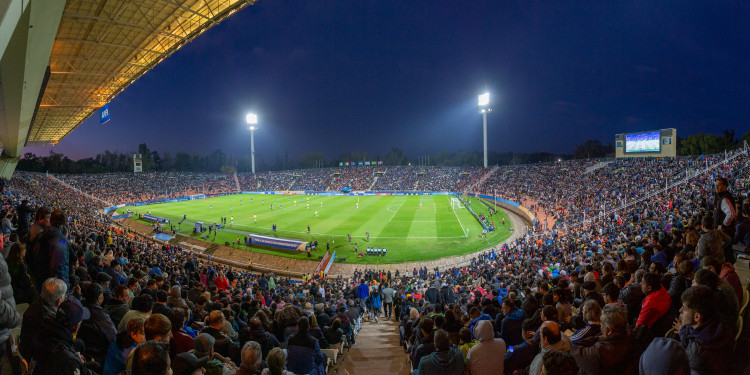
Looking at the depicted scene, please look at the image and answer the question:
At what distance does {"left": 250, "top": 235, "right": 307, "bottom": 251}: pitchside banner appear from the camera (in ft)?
96.9

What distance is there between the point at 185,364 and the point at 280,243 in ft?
92.2

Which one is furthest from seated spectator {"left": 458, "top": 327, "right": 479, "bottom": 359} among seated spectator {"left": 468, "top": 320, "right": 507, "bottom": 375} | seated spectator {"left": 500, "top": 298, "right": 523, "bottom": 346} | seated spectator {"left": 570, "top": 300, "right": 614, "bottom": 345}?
seated spectator {"left": 570, "top": 300, "right": 614, "bottom": 345}

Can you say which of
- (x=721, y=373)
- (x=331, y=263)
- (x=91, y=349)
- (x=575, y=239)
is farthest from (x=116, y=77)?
(x=575, y=239)

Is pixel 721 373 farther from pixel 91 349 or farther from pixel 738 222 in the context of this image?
pixel 91 349

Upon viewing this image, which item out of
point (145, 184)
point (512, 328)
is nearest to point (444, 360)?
point (512, 328)

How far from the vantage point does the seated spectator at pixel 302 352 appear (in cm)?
453

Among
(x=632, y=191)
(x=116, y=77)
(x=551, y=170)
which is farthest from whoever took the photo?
(x=551, y=170)

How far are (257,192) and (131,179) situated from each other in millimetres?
28426

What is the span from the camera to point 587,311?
3938 mm

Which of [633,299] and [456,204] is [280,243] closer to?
[633,299]

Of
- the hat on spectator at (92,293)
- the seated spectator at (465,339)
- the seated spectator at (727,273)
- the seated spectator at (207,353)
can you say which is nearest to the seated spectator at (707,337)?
the seated spectator at (727,273)

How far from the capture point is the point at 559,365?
2.54m

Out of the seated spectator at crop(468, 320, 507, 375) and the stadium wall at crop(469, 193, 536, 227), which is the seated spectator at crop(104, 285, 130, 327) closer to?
the seated spectator at crop(468, 320, 507, 375)

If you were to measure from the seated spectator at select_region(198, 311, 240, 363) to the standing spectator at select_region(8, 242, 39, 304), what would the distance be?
2.97 meters
